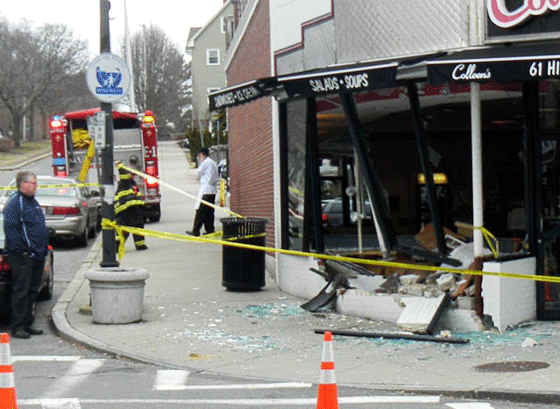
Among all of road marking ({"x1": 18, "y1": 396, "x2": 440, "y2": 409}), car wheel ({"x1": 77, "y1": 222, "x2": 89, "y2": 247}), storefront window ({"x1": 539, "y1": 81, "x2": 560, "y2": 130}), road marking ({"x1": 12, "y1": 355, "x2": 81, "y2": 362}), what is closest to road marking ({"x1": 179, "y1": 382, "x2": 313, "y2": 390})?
road marking ({"x1": 18, "y1": 396, "x2": 440, "y2": 409})

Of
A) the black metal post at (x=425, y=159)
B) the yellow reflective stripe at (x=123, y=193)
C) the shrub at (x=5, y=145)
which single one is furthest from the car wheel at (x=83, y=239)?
the shrub at (x=5, y=145)

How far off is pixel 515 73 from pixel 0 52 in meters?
68.2

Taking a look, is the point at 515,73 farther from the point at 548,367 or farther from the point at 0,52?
the point at 0,52

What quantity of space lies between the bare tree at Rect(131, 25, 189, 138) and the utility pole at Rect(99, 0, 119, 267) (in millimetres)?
66370

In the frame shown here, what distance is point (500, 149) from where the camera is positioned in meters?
15.4

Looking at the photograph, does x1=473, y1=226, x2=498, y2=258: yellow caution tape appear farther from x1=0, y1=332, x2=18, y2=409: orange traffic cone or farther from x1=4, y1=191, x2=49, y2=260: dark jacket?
x1=0, y1=332, x2=18, y2=409: orange traffic cone

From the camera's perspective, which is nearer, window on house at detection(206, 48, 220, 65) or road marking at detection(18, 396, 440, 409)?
road marking at detection(18, 396, 440, 409)

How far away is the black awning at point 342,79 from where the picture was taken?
10.4 meters

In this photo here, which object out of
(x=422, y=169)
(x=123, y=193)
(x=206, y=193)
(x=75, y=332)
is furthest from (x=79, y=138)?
(x=422, y=169)

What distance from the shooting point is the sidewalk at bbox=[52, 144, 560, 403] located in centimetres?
845

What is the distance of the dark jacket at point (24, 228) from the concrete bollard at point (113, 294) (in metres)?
0.77

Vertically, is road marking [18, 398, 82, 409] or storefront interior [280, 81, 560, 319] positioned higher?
storefront interior [280, 81, 560, 319]

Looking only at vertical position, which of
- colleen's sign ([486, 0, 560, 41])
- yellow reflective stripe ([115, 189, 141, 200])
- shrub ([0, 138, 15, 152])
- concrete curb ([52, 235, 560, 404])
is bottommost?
concrete curb ([52, 235, 560, 404])

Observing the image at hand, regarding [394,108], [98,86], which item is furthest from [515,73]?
[98,86]
